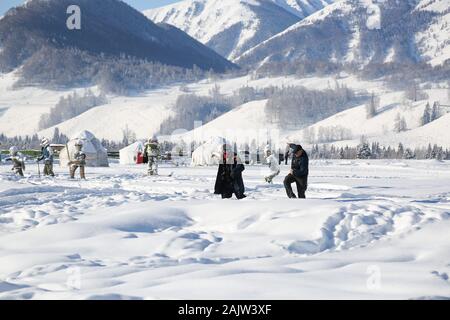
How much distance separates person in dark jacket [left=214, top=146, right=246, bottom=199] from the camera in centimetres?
1519

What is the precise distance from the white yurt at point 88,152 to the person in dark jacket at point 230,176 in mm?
29724

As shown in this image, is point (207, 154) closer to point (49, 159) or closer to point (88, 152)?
point (88, 152)

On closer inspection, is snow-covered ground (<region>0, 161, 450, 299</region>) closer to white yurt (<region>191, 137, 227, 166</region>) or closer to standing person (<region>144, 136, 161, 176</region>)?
standing person (<region>144, 136, 161, 176</region>)

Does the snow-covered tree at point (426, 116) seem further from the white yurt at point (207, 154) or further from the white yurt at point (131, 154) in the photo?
the white yurt at point (207, 154)

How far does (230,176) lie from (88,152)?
30.5 metres

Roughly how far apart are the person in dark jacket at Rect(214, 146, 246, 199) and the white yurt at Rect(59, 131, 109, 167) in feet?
97.5

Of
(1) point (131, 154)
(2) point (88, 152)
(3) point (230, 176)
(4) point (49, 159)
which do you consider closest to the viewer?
(3) point (230, 176)

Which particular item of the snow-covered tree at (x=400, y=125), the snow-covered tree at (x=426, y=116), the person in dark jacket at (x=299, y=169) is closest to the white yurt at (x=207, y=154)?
the person in dark jacket at (x=299, y=169)

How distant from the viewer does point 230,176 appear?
15242 mm

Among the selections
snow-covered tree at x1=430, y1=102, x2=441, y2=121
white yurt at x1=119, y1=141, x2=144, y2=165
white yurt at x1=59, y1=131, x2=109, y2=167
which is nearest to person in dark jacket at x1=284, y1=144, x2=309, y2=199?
white yurt at x1=59, y1=131, x2=109, y2=167

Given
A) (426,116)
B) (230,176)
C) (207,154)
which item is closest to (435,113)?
(426,116)

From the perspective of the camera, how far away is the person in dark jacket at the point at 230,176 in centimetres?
1519

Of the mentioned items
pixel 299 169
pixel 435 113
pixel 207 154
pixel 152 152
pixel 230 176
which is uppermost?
pixel 435 113
